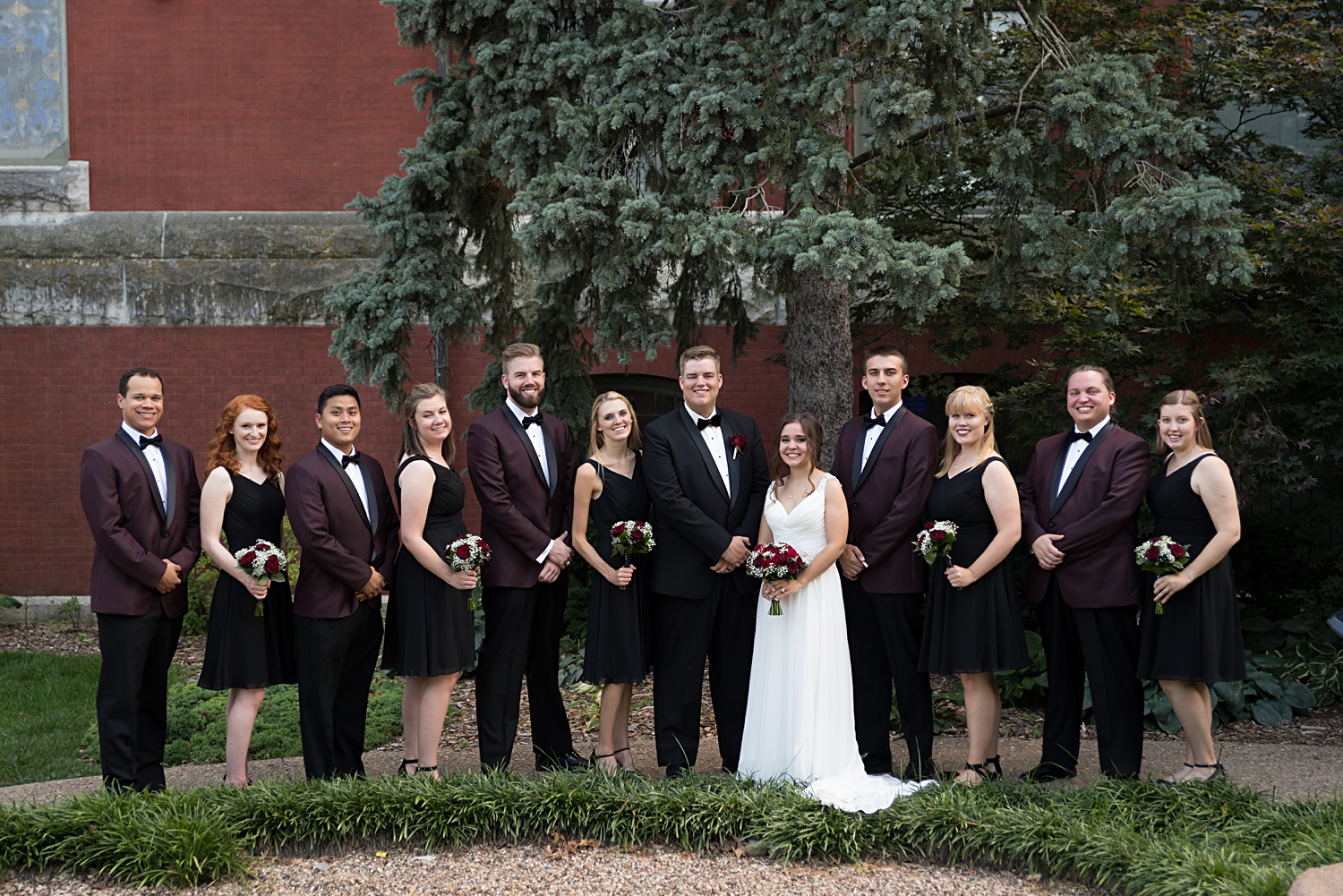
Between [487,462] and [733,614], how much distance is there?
155 centimetres

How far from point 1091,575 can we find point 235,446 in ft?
14.4

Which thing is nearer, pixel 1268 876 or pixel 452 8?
pixel 1268 876

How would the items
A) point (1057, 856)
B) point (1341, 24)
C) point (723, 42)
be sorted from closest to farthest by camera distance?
point (1057, 856) → point (723, 42) → point (1341, 24)

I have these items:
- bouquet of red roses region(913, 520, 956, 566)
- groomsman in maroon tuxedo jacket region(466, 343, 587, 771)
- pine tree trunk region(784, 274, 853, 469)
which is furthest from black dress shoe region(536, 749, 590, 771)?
pine tree trunk region(784, 274, 853, 469)

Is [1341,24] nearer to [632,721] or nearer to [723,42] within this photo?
[723,42]

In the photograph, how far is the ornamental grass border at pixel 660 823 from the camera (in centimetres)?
469

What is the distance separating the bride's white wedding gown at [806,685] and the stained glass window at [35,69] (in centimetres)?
1062

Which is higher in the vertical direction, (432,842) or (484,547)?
(484,547)

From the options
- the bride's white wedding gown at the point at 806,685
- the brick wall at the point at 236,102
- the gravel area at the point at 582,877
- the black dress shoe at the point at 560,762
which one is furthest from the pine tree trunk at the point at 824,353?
the brick wall at the point at 236,102

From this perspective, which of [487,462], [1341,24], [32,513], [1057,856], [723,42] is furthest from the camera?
[32,513]

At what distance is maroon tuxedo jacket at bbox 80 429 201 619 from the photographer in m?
5.44

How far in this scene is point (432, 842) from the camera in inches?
199

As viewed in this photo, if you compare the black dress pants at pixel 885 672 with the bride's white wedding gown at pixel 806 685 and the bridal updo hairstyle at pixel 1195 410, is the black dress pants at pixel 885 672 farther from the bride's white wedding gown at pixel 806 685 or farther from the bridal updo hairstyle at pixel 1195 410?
the bridal updo hairstyle at pixel 1195 410

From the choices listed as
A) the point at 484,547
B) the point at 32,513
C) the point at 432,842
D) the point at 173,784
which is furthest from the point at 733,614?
the point at 32,513
